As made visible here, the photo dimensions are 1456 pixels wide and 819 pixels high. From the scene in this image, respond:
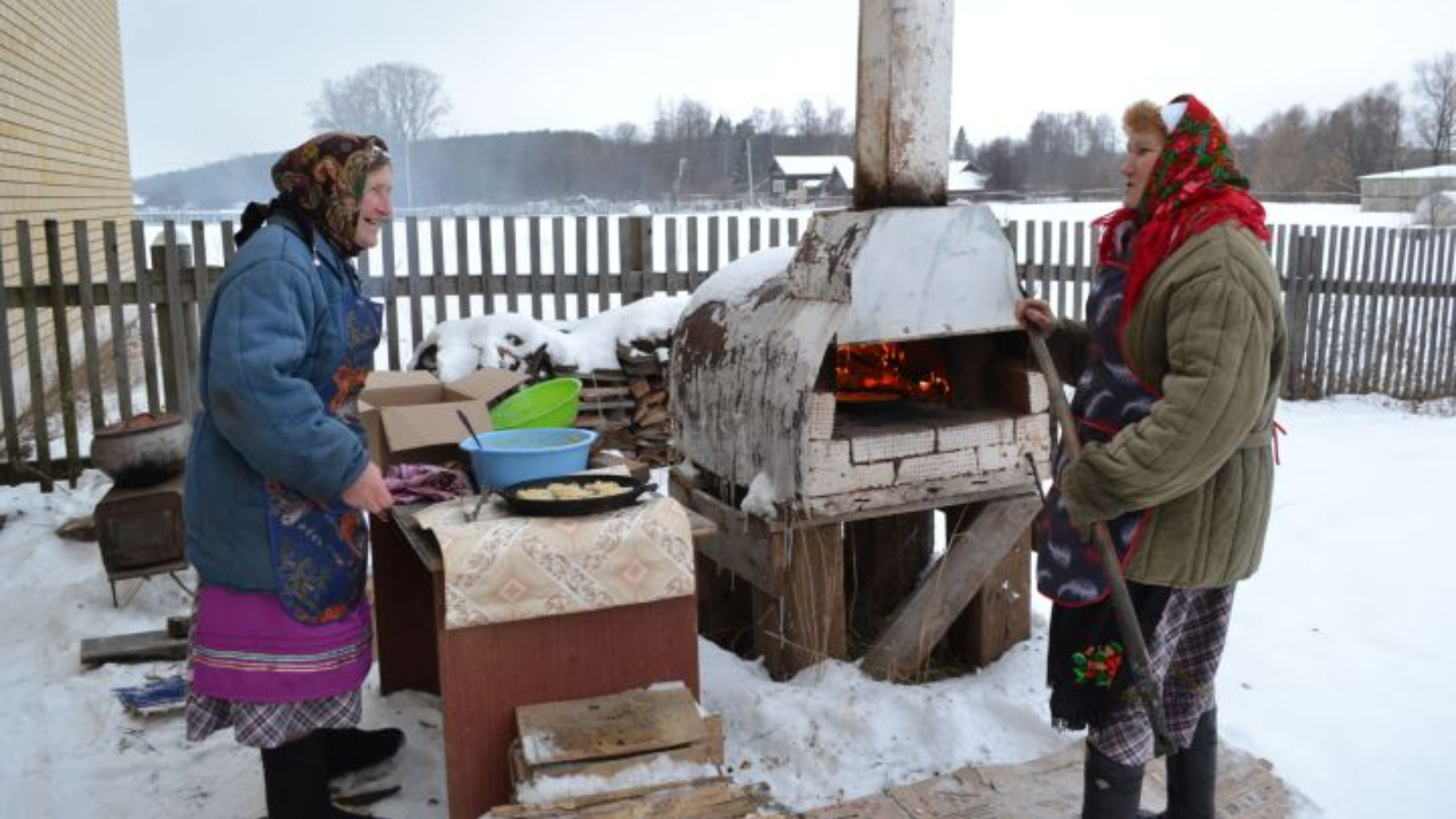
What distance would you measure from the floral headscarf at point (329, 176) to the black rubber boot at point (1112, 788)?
236cm

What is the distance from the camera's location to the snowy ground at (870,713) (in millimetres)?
3406

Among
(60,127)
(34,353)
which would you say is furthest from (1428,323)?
(60,127)

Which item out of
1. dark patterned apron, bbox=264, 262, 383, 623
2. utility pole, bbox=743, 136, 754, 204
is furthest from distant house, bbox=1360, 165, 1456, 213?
dark patterned apron, bbox=264, 262, 383, 623

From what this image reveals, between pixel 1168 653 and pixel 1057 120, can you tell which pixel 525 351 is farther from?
pixel 1057 120

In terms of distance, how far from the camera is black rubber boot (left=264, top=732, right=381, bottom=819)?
2807 millimetres

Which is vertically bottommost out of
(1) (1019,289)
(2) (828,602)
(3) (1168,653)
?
(2) (828,602)

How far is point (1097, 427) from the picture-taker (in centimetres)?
275

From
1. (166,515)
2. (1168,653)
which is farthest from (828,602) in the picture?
(166,515)

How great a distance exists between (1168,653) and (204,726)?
244 cm

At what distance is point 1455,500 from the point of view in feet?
21.8

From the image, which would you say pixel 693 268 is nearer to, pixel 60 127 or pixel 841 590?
pixel 841 590

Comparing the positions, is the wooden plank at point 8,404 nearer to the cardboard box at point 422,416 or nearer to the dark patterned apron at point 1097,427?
the cardboard box at point 422,416

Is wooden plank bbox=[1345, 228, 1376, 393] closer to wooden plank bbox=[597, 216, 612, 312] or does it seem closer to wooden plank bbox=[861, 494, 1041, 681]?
wooden plank bbox=[597, 216, 612, 312]

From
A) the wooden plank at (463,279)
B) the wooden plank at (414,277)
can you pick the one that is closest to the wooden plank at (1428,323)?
the wooden plank at (463,279)
